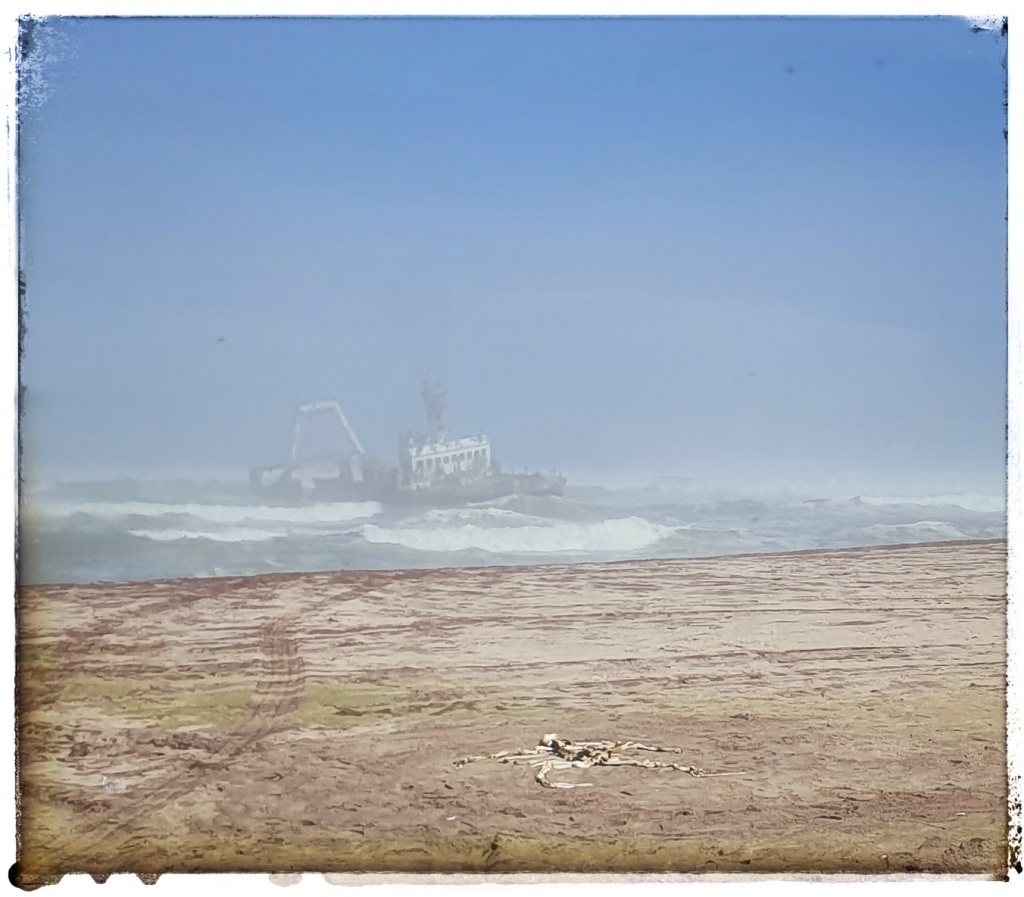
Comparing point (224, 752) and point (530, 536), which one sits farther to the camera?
point (530, 536)

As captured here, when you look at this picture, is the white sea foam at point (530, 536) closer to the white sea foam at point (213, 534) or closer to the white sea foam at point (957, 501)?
the white sea foam at point (213, 534)

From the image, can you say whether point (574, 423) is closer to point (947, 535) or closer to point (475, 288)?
point (475, 288)

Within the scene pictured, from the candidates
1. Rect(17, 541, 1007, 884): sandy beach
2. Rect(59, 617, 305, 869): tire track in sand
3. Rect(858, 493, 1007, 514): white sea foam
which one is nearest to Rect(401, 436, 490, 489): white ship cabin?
Rect(17, 541, 1007, 884): sandy beach

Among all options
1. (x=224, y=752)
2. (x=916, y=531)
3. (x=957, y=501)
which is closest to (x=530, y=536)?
(x=224, y=752)

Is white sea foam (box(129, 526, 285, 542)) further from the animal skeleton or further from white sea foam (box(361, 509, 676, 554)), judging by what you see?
the animal skeleton

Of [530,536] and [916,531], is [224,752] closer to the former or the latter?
[530,536]

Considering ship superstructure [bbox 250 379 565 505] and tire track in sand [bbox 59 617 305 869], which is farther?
ship superstructure [bbox 250 379 565 505]
